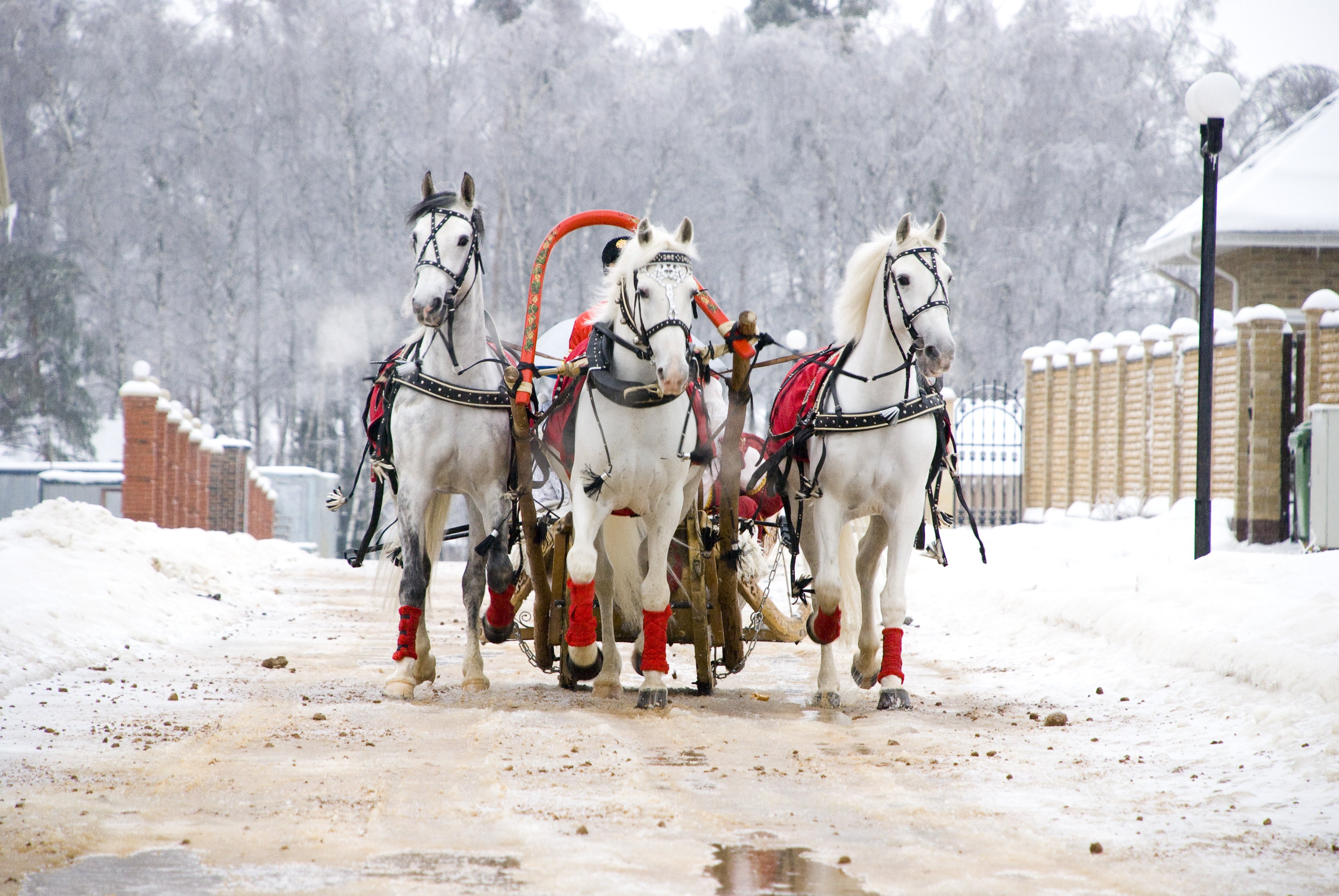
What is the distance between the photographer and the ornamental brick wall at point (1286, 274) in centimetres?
2055

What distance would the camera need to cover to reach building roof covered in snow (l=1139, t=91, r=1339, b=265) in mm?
20094

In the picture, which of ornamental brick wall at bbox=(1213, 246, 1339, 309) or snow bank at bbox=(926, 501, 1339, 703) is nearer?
snow bank at bbox=(926, 501, 1339, 703)

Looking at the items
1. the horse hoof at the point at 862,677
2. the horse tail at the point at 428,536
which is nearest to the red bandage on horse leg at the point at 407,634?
the horse tail at the point at 428,536

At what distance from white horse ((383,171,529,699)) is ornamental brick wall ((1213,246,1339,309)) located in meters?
16.4

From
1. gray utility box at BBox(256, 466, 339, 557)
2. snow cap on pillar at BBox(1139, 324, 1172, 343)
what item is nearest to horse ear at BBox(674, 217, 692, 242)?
snow cap on pillar at BBox(1139, 324, 1172, 343)

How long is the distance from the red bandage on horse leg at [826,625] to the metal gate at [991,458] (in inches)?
661

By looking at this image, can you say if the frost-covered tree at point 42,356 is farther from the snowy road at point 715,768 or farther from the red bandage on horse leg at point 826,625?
the red bandage on horse leg at point 826,625

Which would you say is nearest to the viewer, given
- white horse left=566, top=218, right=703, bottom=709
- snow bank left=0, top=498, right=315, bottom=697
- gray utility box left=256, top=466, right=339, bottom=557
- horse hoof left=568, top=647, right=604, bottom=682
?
white horse left=566, top=218, right=703, bottom=709

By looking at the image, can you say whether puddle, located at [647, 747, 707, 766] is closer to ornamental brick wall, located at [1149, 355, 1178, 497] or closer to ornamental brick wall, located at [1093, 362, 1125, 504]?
ornamental brick wall, located at [1149, 355, 1178, 497]

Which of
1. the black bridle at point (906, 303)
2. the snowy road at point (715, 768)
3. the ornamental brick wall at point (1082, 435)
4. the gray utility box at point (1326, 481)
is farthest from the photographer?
the ornamental brick wall at point (1082, 435)

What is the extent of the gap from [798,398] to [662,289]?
62.6 inches

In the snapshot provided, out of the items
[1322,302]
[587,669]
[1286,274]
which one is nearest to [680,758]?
[587,669]

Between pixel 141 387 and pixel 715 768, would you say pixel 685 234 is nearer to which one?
pixel 715 768

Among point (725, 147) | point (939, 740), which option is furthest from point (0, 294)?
point (939, 740)
